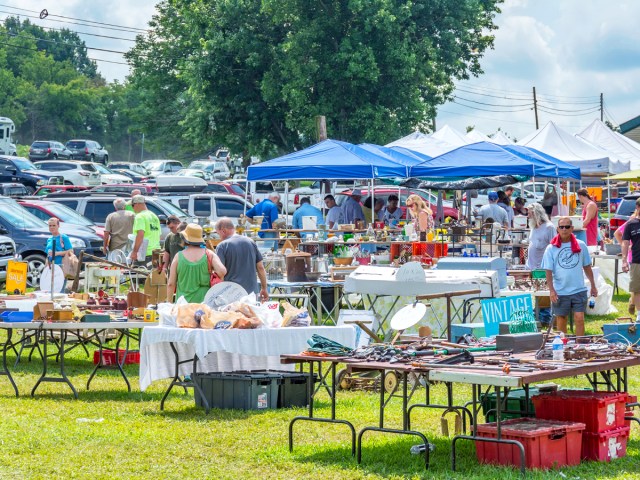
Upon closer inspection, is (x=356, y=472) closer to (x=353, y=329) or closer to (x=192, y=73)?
(x=353, y=329)

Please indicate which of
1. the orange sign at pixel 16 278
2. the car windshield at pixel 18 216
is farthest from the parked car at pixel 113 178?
the orange sign at pixel 16 278

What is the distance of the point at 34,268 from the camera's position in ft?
73.3

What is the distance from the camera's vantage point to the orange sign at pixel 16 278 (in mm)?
14195

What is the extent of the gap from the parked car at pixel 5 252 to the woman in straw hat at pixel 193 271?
9977 mm

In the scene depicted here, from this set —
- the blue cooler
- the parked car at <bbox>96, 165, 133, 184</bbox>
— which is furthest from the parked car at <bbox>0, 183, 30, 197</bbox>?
the blue cooler

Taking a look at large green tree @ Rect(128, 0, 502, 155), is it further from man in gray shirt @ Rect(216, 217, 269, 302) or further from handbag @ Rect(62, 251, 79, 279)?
man in gray shirt @ Rect(216, 217, 269, 302)

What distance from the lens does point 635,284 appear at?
Answer: 15.6 m

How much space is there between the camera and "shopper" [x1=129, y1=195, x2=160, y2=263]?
1938 centimetres

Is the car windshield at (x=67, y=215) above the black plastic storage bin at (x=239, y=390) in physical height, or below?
above

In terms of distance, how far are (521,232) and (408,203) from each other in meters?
2.21

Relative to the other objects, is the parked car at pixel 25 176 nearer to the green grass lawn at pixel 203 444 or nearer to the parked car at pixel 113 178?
the parked car at pixel 113 178

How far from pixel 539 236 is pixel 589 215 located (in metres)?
4.26

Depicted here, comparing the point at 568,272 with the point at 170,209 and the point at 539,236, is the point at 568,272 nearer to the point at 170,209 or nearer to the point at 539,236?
the point at 539,236

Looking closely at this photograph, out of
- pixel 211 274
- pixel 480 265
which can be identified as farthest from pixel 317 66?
pixel 211 274
